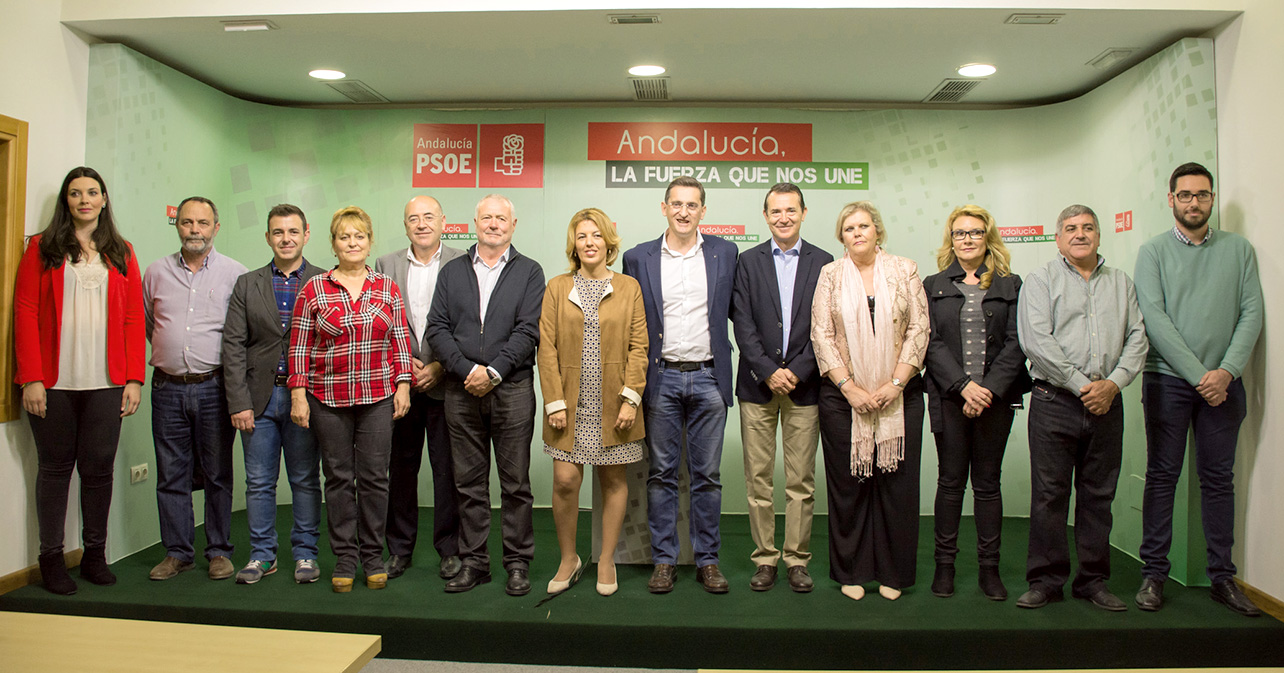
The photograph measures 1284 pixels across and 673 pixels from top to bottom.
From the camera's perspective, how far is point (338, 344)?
10.3 ft

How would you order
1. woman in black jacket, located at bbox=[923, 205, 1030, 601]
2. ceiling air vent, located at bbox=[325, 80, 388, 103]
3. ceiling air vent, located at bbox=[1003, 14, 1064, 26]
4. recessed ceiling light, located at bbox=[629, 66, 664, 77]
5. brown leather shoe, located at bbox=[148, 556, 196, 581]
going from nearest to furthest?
woman in black jacket, located at bbox=[923, 205, 1030, 601]
brown leather shoe, located at bbox=[148, 556, 196, 581]
ceiling air vent, located at bbox=[1003, 14, 1064, 26]
recessed ceiling light, located at bbox=[629, 66, 664, 77]
ceiling air vent, located at bbox=[325, 80, 388, 103]

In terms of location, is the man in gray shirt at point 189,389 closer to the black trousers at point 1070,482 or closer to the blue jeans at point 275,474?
the blue jeans at point 275,474

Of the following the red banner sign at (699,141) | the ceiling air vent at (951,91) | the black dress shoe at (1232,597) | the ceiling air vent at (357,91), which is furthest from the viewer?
the red banner sign at (699,141)

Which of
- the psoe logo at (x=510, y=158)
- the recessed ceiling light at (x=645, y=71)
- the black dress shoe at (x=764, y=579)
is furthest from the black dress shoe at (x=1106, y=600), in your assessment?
the psoe logo at (x=510, y=158)

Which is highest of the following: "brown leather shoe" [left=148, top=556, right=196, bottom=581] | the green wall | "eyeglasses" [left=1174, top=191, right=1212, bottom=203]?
the green wall

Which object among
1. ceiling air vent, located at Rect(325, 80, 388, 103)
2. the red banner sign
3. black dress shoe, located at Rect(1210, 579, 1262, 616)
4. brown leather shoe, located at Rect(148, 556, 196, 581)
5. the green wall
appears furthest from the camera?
the red banner sign

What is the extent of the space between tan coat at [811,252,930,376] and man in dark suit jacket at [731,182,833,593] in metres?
0.08

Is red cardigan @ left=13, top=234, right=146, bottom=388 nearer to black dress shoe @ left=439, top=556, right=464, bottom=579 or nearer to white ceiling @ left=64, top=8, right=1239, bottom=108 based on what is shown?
white ceiling @ left=64, top=8, right=1239, bottom=108

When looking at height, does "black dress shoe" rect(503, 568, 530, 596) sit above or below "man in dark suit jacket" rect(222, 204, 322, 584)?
below

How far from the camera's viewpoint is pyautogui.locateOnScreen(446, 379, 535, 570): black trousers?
324 centimetres

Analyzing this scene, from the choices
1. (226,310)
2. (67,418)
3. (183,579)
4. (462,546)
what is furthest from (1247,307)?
(67,418)

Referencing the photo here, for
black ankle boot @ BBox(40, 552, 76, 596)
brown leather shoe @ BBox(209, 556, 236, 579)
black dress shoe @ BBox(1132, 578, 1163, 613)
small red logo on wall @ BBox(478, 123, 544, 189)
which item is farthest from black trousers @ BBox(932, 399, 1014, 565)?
black ankle boot @ BBox(40, 552, 76, 596)

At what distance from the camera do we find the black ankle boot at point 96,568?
334cm

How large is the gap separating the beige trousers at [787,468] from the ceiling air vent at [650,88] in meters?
2.17
